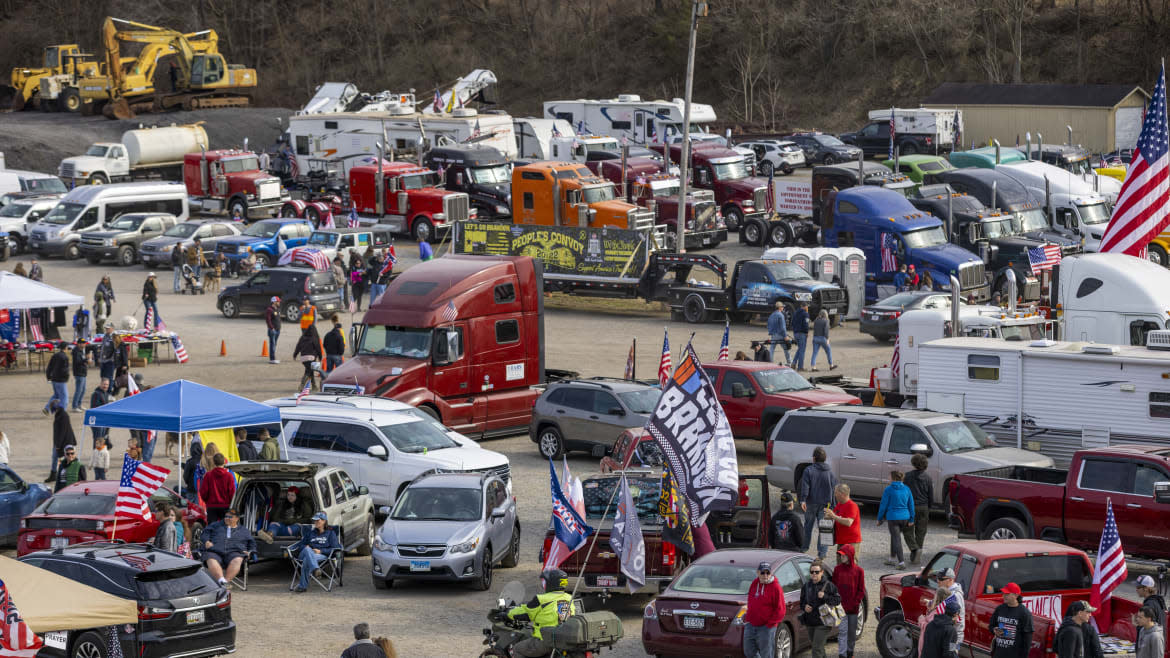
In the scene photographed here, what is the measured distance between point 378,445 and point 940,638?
10619mm

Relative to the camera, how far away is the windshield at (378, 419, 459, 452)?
2175cm

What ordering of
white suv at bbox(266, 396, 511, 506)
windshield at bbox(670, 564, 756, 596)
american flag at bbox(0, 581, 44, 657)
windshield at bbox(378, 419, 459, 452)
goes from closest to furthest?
american flag at bbox(0, 581, 44, 657)
windshield at bbox(670, 564, 756, 596)
white suv at bbox(266, 396, 511, 506)
windshield at bbox(378, 419, 459, 452)

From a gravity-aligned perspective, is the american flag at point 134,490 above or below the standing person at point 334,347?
below

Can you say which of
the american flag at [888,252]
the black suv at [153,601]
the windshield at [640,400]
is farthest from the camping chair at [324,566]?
the american flag at [888,252]

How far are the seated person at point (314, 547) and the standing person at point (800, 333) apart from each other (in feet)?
49.2

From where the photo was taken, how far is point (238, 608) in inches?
687

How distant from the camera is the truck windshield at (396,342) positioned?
26656 mm

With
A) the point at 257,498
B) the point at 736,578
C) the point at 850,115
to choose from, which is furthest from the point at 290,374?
the point at 850,115

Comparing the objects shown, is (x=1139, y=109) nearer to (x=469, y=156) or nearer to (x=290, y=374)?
(x=469, y=156)

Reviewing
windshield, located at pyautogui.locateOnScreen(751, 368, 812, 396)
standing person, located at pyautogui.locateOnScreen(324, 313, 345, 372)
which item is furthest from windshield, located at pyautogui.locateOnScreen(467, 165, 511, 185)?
windshield, located at pyautogui.locateOnScreen(751, 368, 812, 396)

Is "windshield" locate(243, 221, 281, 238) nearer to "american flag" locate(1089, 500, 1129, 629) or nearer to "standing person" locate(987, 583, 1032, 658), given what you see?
"american flag" locate(1089, 500, 1129, 629)

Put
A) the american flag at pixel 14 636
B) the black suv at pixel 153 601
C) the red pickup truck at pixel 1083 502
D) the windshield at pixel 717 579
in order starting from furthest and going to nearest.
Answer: the red pickup truck at pixel 1083 502, the windshield at pixel 717 579, the black suv at pixel 153 601, the american flag at pixel 14 636

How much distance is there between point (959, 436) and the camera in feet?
68.7

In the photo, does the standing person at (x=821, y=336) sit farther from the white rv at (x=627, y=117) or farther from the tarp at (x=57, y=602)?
the white rv at (x=627, y=117)
